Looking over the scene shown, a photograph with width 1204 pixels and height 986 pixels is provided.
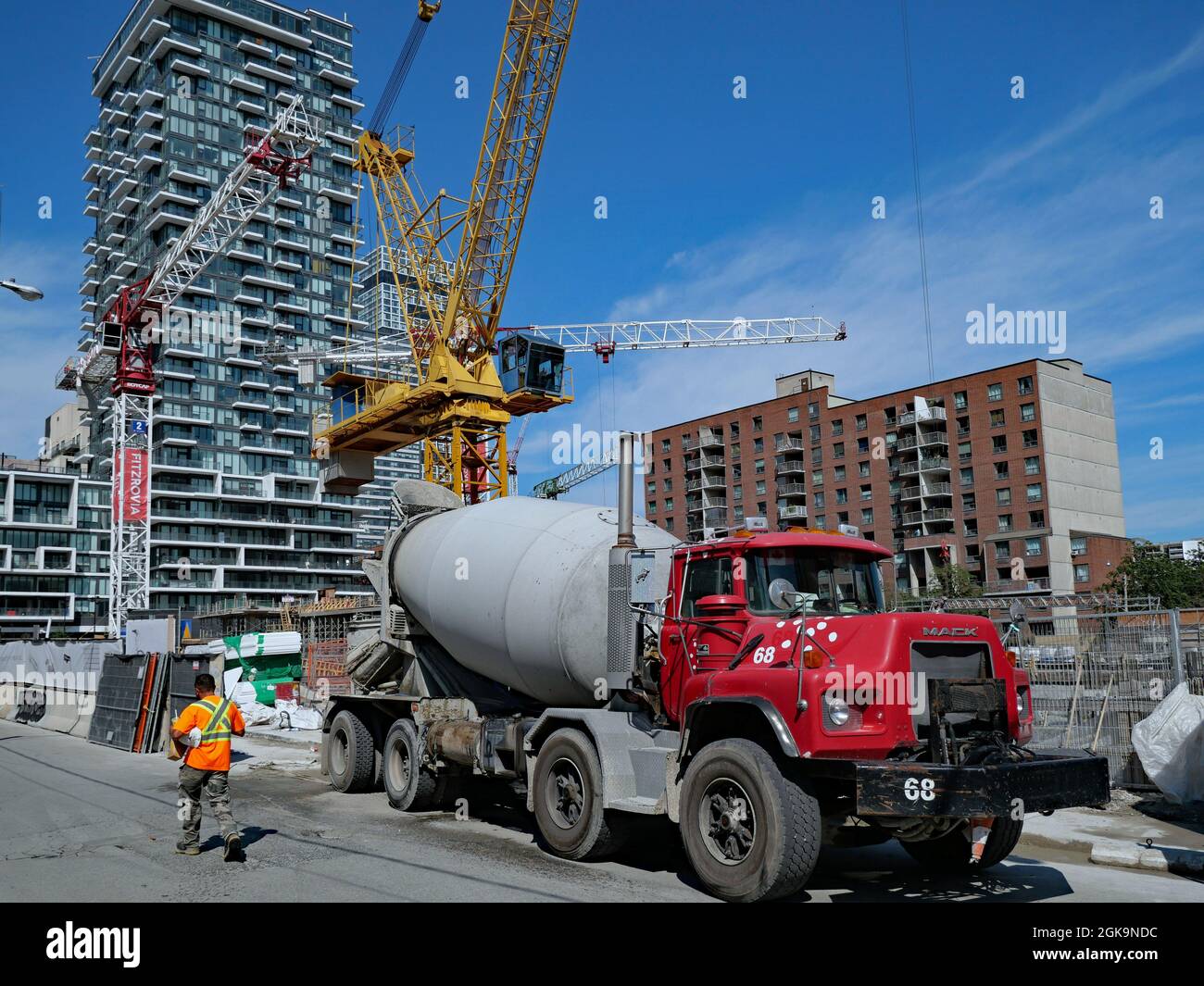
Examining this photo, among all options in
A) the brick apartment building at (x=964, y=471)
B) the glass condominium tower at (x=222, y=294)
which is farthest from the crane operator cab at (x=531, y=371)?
the glass condominium tower at (x=222, y=294)

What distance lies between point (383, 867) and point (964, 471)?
8453cm

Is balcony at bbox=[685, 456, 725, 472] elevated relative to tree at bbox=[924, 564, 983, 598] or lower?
elevated

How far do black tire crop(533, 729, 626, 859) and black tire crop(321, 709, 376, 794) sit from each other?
5046 millimetres

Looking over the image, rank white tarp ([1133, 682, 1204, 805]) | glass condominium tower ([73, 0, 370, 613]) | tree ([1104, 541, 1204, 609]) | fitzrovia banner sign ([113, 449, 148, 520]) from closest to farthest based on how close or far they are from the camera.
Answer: white tarp ([1133, 682, 1204, 805]) → fitzrovia banner sign ([113, 449, 148, 520]) → tree ([1104, 541, 1204, 609]) → glass condominium tower ([73, 0, 370, 613])

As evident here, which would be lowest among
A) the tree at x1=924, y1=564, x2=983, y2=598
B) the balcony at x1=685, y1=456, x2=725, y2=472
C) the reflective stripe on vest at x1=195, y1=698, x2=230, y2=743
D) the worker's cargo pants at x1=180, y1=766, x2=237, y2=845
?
the worker's cargo pants at x1=180, y1=766, x2=237, y2=845

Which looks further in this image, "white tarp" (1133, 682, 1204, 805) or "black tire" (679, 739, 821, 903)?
"white tarp" (1133, 682, 1204, 805)

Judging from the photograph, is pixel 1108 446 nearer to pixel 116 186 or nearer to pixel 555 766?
pixel 555 766

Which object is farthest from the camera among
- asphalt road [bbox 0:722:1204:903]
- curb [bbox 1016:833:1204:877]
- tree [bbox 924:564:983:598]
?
tree [bbox 924:564:983:598]

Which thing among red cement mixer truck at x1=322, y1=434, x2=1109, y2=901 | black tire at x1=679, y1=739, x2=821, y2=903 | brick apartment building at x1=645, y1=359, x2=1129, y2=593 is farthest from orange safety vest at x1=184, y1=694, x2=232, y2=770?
brick apartment building at x1=645, y1=359, x2=1129, y2=593

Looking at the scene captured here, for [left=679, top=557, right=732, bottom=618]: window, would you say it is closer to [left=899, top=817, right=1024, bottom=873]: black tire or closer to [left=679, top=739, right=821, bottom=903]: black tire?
[left=679, top=739, right=821, bottom=903]: black tire

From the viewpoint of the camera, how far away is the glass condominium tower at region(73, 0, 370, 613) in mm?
103312

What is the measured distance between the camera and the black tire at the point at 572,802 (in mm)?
9320

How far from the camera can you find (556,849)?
32.1 feet

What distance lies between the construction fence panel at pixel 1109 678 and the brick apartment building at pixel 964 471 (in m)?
66.7
